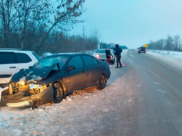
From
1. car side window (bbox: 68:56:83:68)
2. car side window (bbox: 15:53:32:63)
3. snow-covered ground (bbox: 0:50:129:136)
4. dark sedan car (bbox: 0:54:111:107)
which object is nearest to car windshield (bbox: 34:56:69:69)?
dark sedan car (bbox: 0:54:111:107)

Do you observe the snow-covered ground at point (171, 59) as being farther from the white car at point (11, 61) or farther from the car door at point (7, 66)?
the car door at point (7, 66)

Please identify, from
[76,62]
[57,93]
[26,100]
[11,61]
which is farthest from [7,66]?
[26,100]

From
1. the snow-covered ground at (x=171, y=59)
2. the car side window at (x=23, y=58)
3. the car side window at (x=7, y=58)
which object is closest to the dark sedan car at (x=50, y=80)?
the car side window at (x=23, y=58)

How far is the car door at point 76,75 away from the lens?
6456mm

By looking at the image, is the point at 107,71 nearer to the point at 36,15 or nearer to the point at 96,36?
the point at 36,15

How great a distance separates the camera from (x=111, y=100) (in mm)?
6453

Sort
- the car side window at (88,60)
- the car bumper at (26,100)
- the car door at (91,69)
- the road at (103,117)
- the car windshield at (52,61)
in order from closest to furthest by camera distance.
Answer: the road at (103,117), the car bumper at (26,100), the car windshield at (52,61), the car door at (91,69), the car side window at (88,60)

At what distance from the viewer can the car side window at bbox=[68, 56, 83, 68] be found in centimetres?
683

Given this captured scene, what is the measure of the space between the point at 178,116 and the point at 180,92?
286 cm

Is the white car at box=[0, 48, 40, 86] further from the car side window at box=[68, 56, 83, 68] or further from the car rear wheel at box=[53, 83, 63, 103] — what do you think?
the car rear wheel at box=[53, 83, 63, 103]

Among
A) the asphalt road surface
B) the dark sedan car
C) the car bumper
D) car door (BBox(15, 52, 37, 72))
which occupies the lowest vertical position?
the asphalt road surface

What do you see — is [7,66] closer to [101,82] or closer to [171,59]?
[101,82]

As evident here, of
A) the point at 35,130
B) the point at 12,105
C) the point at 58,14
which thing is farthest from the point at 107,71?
the point at 58,14

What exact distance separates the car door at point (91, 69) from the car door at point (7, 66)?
2.99 metres
